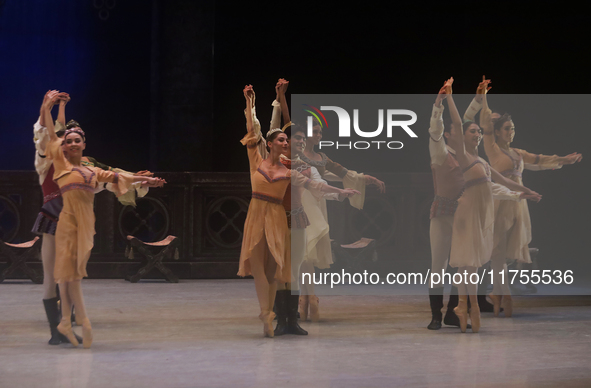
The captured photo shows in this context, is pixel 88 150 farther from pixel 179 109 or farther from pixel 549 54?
pixel 549 54

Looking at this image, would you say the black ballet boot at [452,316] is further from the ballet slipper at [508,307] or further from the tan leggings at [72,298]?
the tan leggings at [72,298]

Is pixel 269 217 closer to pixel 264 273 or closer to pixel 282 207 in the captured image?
pixel 282 207

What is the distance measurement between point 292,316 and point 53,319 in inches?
57.4

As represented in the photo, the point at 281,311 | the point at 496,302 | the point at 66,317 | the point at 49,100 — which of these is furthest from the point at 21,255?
the point at 496,302

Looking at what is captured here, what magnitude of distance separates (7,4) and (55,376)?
7.06 m

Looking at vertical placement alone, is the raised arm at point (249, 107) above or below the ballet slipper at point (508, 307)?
above

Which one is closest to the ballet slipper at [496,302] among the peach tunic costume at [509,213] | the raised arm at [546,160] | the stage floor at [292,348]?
the stage floor at [292,348]

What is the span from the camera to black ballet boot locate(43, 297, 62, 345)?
4.34m

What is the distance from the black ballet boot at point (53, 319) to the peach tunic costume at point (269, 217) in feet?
3.65

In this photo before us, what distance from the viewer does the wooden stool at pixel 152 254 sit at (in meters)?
7.52

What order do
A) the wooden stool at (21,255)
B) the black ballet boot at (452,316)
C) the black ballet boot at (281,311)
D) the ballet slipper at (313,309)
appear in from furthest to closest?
the wooden stool at (21,255), the ballet slipper at (313,309), the black ballet boot at (452,316), the black ballet boot at (281,311)

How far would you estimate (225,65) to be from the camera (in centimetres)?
916

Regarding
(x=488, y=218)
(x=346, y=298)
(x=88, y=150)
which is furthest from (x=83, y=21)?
(x=488, y=218)

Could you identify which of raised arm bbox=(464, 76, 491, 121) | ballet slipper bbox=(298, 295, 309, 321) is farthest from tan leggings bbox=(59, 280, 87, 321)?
raised arm bbox=(464, 76, 491, 121)
